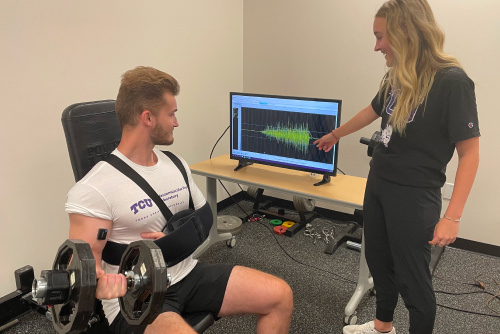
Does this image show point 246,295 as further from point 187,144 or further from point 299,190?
point 187,144

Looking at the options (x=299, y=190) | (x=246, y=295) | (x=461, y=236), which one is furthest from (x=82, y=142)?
(x=461, y=236)

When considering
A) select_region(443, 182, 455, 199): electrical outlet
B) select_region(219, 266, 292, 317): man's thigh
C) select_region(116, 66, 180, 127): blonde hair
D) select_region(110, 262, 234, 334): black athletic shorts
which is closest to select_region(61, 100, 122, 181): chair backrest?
select_region(116, 66, 180, 127): blonde hair

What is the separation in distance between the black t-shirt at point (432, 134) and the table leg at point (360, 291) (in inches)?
25.0

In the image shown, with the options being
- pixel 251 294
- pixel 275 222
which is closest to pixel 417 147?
pixel 251 294

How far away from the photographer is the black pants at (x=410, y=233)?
1.34 metres

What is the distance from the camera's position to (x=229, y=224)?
290cm

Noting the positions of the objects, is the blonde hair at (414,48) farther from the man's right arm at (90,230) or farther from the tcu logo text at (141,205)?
the man's right arm at (90,230)

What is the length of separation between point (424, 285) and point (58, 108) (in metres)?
1.87

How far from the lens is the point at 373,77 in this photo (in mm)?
2637

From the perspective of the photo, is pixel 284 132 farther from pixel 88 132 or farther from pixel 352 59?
pixel 88 132

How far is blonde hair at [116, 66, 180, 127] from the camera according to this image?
133cm

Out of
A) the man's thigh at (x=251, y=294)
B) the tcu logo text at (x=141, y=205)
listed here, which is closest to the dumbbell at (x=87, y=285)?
the tcu logo text at (x=141, y=205)

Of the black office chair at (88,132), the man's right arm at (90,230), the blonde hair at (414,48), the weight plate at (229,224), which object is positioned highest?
the blonde hair at (414,48)

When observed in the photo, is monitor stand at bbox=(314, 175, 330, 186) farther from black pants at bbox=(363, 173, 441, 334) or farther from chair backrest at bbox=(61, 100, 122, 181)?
chair backrest at bbox=(61, 100, 122, 181)
